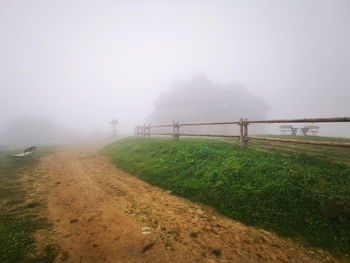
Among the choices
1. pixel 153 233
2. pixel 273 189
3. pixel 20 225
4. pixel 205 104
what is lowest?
pixel 153 233

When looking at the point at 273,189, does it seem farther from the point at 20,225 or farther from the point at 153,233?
the point at 20,225

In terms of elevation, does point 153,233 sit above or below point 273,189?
below

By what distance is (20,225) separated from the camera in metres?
3.67

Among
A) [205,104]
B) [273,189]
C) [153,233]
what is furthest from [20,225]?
[205,104]

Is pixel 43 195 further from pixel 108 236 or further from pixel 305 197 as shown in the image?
pixel 305 197

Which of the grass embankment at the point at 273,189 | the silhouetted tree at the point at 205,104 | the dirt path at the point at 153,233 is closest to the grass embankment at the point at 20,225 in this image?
the dirt path at the point at 153,233

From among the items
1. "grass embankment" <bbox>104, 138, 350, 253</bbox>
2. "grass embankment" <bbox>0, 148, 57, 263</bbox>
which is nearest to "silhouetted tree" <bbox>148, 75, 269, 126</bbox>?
"grass embankment" <bbox>104, 138, 350, 253</bbox>

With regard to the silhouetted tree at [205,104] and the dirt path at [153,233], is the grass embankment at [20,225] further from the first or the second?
the silhouetted tree at [205,104]

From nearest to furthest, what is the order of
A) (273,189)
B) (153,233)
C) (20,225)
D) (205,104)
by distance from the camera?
(153,233)
(20,225)
(273,189)
(205,104)

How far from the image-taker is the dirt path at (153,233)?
2.91 m

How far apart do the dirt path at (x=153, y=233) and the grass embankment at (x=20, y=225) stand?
290 millimetres

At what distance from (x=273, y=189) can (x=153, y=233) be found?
133 inches

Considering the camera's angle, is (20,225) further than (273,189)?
No

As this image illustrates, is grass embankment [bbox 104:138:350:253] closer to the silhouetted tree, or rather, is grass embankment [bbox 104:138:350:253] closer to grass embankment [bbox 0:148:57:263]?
grass embankment [bbox 0:148:57:263]
